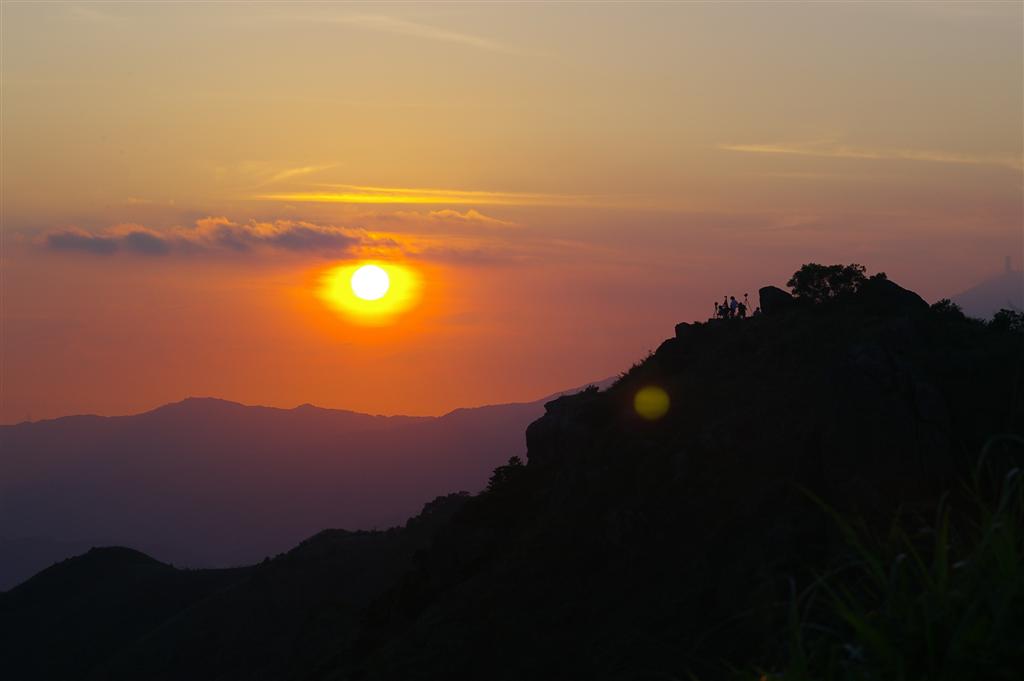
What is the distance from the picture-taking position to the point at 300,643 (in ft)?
236

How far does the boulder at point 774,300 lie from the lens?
175 ft

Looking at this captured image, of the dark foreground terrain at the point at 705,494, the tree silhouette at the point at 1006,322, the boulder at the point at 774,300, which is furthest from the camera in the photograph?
the boulder at the point at 774,300

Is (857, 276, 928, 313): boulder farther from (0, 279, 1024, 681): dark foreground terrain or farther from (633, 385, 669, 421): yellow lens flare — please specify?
(633, 385, 669, 421): yellow lens flare

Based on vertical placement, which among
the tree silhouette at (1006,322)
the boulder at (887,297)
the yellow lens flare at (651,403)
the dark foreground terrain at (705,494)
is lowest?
the dark foreground terrain at (705,494)

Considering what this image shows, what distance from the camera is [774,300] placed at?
53719 mm

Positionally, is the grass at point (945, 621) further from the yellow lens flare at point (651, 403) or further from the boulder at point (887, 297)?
the boulder at point (887, 297)

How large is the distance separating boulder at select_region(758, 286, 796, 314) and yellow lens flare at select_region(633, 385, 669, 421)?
23.6 ft

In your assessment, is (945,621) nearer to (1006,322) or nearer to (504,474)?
(1006,322)

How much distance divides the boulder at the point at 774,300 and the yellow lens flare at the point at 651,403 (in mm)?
7179

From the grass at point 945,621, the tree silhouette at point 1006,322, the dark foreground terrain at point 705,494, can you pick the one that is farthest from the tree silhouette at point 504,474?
the grass at point 945,621

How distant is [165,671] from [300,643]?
1448cm

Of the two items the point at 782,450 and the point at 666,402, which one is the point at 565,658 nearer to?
the point at 782,450

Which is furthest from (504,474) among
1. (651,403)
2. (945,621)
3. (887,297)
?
(945,621)

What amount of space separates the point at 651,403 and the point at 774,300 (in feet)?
29.2
